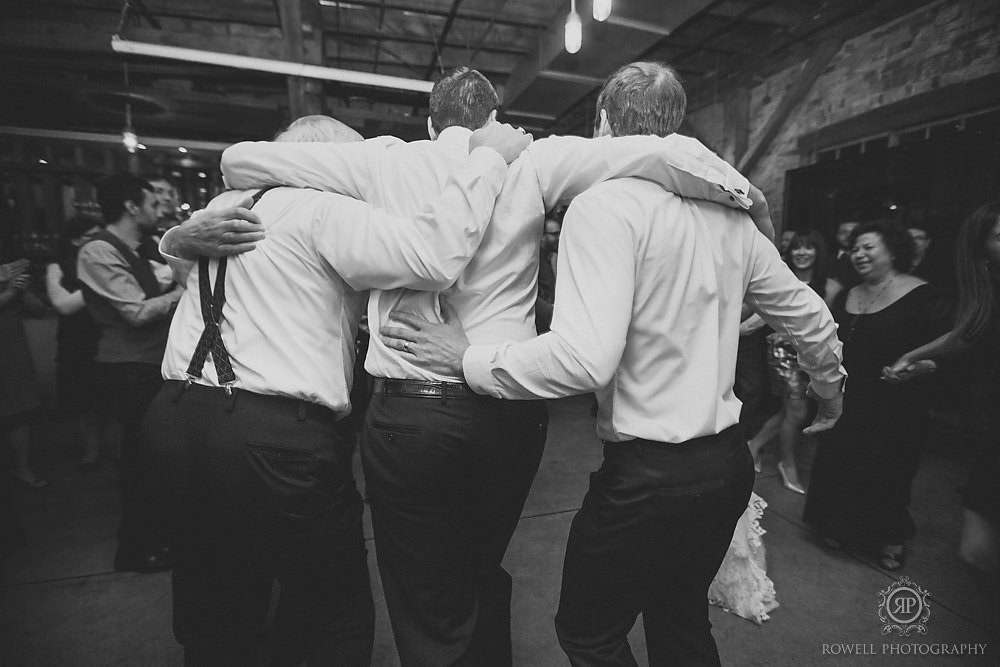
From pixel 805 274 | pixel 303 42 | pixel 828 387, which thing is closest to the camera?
pixel 828 387

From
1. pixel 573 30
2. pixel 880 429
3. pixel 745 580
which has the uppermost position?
pixel 573 30

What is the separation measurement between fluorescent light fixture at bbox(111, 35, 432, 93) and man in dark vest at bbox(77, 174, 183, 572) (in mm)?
2179

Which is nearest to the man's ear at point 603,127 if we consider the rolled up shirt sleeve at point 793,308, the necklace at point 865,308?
the rolled up shirt sleeve at point 793,308

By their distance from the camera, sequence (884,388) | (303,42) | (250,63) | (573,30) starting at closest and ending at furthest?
(884,388), (573,30), (250,63), (303,42)

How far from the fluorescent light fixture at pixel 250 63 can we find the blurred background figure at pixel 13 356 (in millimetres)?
2054

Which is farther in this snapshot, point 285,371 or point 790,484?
point 790,484

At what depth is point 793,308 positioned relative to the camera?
1229 millimetres

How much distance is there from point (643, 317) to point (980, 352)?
174 cm

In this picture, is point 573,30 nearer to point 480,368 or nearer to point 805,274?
point 805,274

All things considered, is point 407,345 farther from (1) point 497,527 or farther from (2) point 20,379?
(2) point 20,379

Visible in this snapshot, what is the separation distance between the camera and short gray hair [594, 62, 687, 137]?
3.65 ft

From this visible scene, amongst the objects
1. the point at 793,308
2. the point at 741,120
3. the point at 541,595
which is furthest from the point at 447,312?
the point at 741,120

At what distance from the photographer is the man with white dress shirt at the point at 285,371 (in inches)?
41.5

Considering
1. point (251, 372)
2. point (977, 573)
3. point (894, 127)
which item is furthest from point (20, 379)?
point (894, 127)
